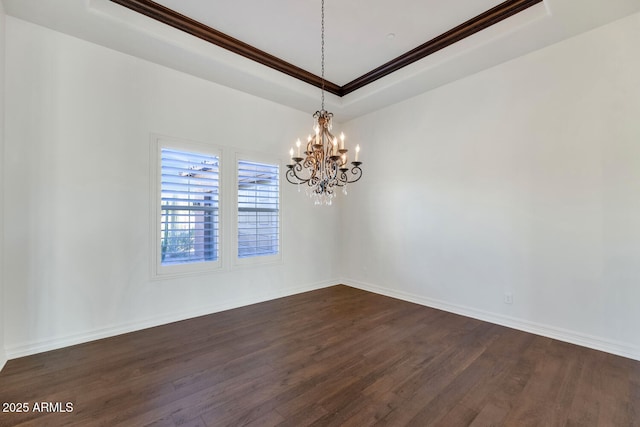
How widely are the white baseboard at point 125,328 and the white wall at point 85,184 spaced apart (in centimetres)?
1

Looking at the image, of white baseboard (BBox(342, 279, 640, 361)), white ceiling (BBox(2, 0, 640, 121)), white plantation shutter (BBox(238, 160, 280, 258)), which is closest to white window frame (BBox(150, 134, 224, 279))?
white plantation shutter (BBox(238, 160, 280, 258))

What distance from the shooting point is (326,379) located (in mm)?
2301

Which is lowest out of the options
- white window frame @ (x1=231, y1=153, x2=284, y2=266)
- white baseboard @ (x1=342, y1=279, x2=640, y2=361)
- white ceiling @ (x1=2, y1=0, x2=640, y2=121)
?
white baseboard @ (x1=342, y1=279, x2=640, y2=361)

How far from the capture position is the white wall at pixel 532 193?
2771 millimetres

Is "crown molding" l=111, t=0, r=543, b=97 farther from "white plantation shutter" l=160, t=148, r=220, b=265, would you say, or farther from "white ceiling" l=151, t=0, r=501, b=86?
"white plantation shutter" l=160, t=148, r=220, b=265

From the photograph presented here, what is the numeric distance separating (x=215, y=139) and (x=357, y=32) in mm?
2317

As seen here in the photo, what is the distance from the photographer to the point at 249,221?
4352 mm

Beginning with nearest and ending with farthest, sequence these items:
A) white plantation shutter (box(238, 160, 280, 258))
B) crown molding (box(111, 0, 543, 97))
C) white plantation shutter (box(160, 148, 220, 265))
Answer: crown molding (box(111, 0, 543, 97))
white plantation shutter (box(160, 148, 220, 265))
white plantation shutter (box(238, 160, 280, 258))

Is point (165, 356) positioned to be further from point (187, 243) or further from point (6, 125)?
point (6, 125)

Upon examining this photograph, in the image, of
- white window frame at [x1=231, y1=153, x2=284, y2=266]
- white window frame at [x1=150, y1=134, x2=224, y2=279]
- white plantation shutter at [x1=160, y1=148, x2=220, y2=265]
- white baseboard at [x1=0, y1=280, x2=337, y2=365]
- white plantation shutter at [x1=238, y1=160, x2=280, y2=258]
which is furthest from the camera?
white plantation shutter at [x1=238, y1=160, x2=280, y2=258]

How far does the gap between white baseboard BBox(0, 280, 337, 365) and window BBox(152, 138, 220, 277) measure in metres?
0.56

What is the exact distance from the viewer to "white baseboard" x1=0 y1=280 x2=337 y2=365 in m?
2.69

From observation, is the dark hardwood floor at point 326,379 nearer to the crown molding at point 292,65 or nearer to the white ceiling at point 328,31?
the white ceiling at point 328,31

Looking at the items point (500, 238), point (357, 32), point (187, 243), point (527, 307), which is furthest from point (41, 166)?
point (527, 307)
